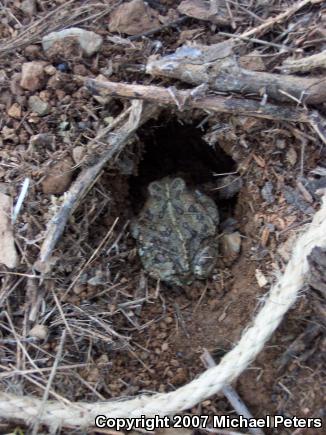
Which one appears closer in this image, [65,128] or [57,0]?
[65,128]

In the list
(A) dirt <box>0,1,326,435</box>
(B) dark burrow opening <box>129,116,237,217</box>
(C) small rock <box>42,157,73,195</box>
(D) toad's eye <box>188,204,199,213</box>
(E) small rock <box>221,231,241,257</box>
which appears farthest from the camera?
(D) toad's eye <box>188,204,199,213</box>

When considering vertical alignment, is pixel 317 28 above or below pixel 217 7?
below

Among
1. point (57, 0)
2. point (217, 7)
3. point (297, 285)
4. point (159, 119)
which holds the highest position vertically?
point (57, 0)

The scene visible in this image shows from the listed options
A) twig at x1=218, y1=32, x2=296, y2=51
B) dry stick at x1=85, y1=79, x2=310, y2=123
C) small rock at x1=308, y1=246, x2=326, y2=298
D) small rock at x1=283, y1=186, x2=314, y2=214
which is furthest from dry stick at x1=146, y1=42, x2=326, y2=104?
small rock at x1=308, y1=246, x2=326, y2=298

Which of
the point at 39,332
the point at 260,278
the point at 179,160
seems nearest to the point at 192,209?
the point at 179,160

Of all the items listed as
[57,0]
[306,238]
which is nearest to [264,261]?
[306,238]

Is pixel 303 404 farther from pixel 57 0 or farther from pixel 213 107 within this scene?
pixel 57 0

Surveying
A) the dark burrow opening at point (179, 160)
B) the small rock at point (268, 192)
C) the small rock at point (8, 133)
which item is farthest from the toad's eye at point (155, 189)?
the small rock at point (8, 133)

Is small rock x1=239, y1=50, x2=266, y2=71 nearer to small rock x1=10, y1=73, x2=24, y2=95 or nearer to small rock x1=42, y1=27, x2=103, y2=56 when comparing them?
small rock x1=42, y1=27, x2=103, y2=56
